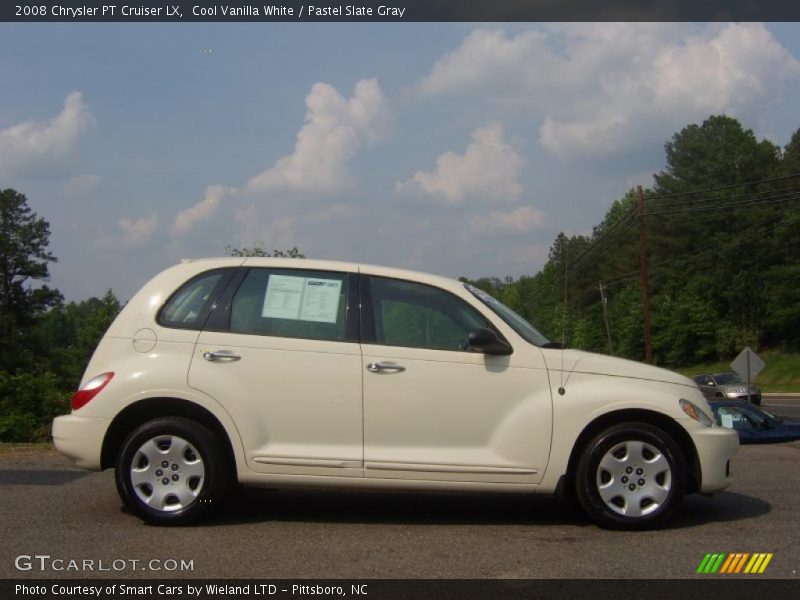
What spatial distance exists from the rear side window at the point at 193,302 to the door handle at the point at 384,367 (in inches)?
46.5

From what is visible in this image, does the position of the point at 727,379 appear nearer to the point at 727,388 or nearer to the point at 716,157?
the point at 727,388

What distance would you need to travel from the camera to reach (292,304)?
612cm

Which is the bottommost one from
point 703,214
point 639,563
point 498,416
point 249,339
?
point 639,563

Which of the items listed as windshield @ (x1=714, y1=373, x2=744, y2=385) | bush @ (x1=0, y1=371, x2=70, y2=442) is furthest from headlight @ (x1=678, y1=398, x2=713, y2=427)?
windshield @ (x1=714, y1=373, x2=744, y2=385)

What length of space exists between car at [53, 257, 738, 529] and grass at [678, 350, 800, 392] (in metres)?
53.2

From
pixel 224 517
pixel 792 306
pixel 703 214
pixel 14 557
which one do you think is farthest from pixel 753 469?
pixel 703 214

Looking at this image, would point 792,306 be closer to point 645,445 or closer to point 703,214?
point 703,214

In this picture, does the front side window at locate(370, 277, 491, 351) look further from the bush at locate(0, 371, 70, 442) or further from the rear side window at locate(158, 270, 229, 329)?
the bush at locate(0, 371, 70, 442)

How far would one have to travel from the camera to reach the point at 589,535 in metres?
5.72

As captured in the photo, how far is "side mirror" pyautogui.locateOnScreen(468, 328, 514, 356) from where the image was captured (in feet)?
19.3

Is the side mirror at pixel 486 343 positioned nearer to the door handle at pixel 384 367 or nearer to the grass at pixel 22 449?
the door handle at pixel 384 367

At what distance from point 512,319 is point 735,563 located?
7.07ft

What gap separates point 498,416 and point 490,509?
1.03 meters
